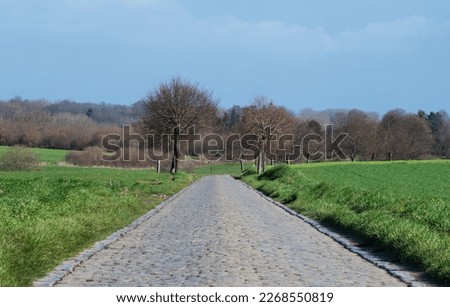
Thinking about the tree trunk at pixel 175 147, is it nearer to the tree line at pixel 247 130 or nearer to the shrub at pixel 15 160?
the tree line at pixel 247 130

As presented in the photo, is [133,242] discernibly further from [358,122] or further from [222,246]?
[358,122]

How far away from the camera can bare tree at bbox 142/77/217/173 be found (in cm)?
6750

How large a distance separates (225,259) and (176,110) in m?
56.5

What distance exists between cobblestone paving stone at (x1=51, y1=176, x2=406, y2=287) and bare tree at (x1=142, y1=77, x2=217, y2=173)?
49.2 meters

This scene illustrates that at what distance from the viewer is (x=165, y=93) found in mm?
67500

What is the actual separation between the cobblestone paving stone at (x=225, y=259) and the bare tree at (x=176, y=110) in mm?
49184

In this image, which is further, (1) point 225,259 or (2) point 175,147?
(2) point 175,147

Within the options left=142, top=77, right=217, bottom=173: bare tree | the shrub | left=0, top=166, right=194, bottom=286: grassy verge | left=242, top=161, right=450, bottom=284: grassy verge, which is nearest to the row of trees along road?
left=142, top=77, right=217, bottom=173: bare tree

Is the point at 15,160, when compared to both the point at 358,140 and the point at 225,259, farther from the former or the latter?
the point at 358,140

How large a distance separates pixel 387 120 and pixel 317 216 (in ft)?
360

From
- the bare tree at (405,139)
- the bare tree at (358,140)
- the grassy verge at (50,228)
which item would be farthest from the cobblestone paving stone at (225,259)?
the bare tree at (405,139)

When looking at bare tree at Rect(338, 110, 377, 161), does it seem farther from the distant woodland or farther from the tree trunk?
the tree trunk

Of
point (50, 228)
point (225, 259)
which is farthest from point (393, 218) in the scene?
point (50, 228)

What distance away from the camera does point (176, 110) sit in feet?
221
